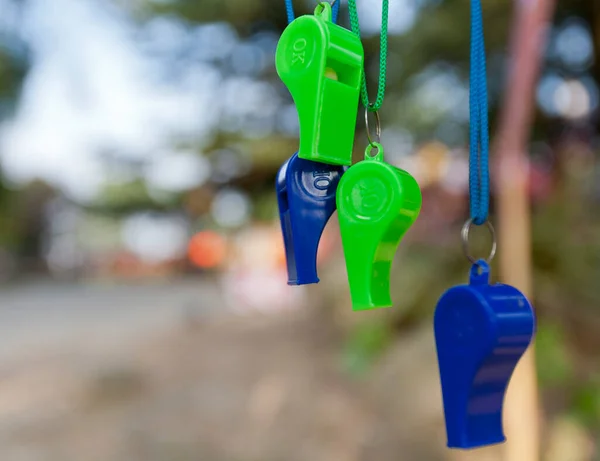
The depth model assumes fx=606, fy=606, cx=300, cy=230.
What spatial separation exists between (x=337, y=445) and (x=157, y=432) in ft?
2.50

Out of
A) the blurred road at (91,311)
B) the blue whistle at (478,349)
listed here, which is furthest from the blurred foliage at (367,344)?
the blue whistle at (478,349)

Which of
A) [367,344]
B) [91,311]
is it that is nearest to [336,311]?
[367,344]

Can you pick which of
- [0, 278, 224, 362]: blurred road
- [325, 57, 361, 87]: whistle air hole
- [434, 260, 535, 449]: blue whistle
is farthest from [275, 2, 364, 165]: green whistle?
[0, 278, 224, 362]: blurred road

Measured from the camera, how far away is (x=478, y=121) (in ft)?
1.30

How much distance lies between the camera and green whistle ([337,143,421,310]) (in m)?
0.38

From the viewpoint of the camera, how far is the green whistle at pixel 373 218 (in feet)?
1.24

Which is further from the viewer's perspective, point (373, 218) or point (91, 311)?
point (91, 311)

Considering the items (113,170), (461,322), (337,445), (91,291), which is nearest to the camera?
(461,322)

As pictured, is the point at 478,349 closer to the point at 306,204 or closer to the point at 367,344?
the point at 306,204

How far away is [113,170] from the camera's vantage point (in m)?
5.61

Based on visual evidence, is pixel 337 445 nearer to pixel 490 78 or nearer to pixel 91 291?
pixel 490 78

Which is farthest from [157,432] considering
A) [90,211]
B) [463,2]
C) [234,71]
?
[90,211]

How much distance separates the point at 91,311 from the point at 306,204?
4.84 m

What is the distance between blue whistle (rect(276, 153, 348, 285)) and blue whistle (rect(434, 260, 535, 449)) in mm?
93
